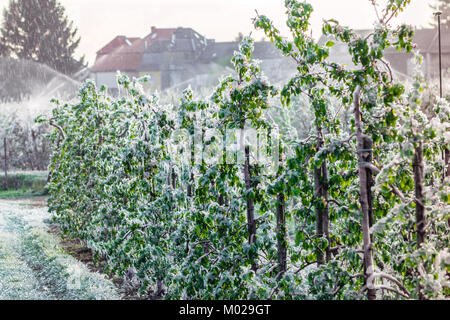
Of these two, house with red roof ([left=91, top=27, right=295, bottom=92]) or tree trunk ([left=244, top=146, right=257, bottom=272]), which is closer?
tree trunk ([left=244, top=146, right=257, bottom=272])

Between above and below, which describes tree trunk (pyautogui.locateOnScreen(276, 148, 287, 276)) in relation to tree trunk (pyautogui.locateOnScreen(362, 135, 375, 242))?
below

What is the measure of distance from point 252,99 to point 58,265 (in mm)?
3635

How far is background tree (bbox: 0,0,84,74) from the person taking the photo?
898 centimetres

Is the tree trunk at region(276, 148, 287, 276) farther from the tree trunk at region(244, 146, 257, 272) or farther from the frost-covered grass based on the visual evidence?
the frost-covered grass

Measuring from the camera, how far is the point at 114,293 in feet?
14.3

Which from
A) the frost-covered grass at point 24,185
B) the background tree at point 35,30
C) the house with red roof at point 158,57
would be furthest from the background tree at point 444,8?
the frost-covered grass at point 24,185

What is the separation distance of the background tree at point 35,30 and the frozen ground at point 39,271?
4.11 metres

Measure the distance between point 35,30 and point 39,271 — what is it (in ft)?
23.0

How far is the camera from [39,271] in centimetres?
504

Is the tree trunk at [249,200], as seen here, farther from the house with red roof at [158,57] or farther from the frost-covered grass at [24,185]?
the house with red roof at [158,57]

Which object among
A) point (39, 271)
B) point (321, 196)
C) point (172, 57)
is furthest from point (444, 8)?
→ point (39, 271)

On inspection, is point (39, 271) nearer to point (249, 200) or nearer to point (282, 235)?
point (249, 200)

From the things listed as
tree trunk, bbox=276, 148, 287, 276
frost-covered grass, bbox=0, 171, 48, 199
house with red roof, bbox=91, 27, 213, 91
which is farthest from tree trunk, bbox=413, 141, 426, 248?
house with red roof, bbox=91, 27, 213, 91

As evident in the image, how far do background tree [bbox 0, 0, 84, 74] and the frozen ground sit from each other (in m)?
4.11
